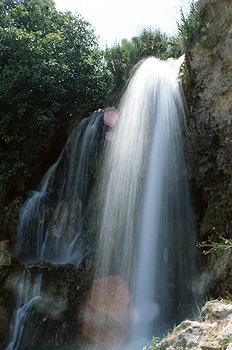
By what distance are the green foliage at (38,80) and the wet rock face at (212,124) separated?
16.7 ft

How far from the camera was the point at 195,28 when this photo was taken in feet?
18.3

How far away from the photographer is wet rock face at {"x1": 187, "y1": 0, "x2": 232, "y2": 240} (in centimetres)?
452

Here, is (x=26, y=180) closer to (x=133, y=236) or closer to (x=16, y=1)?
(x=133, y=236)

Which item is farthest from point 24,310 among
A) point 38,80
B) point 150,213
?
point 38,80

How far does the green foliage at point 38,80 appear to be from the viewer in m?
8.47

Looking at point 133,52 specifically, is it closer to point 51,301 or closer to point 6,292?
point 51,301

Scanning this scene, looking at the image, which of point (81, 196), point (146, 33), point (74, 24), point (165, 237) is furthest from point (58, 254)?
point (74, 24)

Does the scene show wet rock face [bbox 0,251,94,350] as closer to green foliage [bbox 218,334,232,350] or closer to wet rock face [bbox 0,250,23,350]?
wet rock face [bbox 0,250,23,350]

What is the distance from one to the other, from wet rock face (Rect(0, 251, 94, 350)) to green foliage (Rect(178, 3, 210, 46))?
5.27m

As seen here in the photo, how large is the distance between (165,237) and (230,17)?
14.1ft

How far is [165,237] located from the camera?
4.94m

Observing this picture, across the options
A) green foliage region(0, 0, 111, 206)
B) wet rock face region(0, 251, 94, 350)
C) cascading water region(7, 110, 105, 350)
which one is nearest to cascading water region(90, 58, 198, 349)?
wet rock face region(0, 251, 94, 350)

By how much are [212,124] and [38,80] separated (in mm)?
6238

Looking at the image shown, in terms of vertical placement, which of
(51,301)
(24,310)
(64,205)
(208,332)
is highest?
(64,205)
